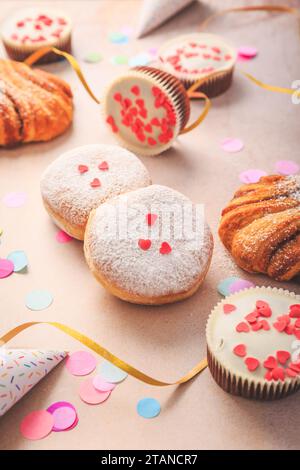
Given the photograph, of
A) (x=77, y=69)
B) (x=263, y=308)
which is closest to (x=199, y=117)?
(x=77, y=69)

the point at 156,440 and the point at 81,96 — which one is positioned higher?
the point at 81,96

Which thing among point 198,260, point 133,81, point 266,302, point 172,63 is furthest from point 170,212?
point 172,63

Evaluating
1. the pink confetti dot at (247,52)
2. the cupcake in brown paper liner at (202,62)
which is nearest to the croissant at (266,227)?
the cupcake in brown paper liner at (202,62)

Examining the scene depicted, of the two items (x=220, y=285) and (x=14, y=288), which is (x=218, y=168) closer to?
(x=220, y=285)

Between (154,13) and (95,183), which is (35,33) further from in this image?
(95,183)

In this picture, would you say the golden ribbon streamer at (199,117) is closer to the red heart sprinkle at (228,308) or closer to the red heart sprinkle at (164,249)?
the red heart sprinkle at (164,249)
